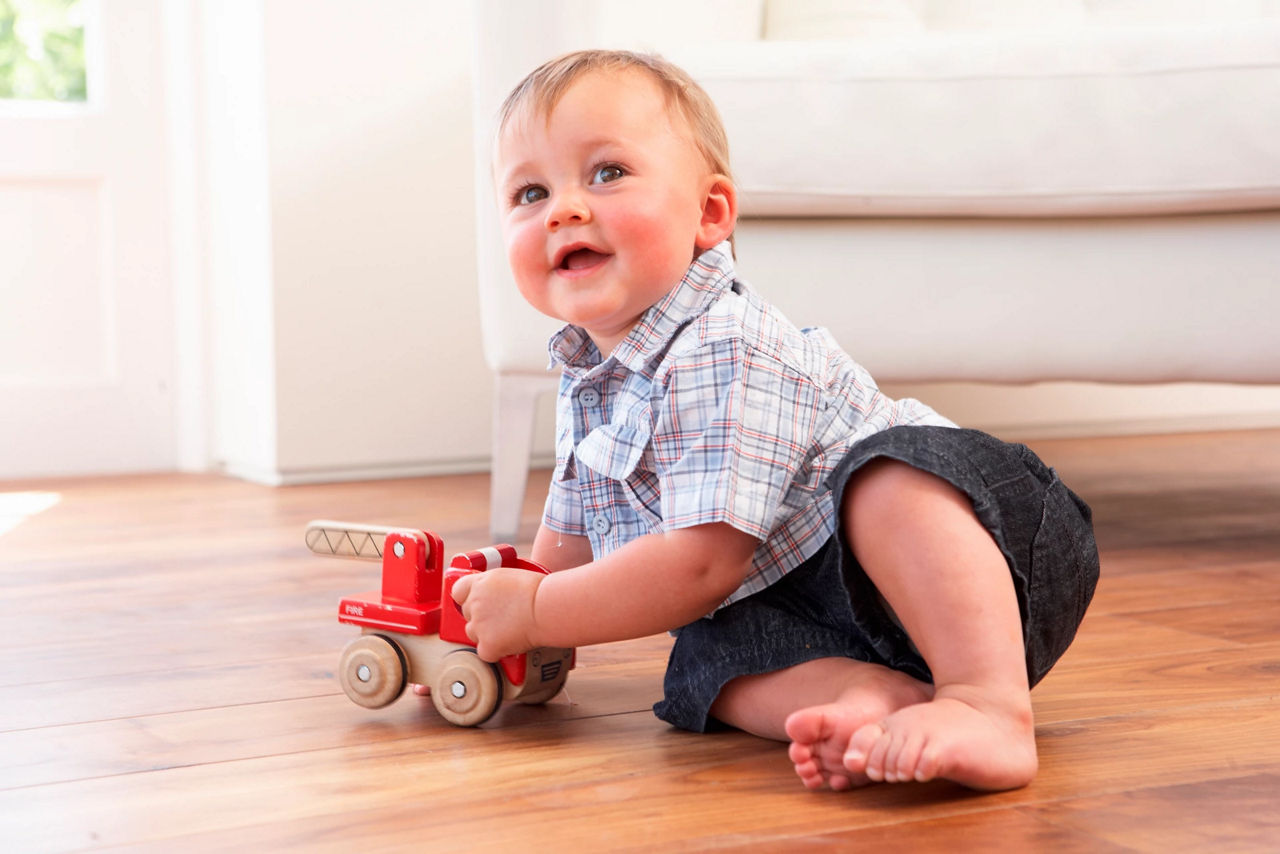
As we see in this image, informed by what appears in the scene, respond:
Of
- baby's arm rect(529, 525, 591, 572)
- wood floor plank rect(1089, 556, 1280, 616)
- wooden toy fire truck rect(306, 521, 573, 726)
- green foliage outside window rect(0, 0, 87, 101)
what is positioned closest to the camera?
wooden toy fire truck rect(306, 521, 573, 726)

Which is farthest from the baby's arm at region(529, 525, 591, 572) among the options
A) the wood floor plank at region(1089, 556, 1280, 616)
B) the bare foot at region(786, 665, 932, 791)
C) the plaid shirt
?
the wood floor plank at region(1089, 556, 1280, 616)

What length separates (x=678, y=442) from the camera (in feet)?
2.45

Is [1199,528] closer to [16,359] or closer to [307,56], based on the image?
[307,56]

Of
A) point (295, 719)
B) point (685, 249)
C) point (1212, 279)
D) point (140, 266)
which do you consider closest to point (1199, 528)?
point (1212, 279)

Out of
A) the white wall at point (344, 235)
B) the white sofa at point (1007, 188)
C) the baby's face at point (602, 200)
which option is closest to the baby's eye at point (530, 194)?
the baby's face at point (602, 200)

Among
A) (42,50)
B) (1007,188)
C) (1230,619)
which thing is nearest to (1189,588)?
(1230,619)

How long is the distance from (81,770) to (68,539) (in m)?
0.89

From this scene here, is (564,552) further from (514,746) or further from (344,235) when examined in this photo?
(344,235)

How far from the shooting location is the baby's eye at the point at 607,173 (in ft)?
2.58

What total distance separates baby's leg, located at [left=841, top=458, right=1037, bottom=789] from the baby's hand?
0.59 feet

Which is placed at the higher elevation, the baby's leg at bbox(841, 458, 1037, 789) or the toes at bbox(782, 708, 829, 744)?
the baby's leg at bbox(841, 458, 1037, 789)

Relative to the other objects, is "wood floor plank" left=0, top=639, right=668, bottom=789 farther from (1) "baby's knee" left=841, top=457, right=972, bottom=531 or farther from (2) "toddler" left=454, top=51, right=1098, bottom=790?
(1) "baby's knee" left=841, top=457, right=972, bottom=531

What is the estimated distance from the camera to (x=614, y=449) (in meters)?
0.78

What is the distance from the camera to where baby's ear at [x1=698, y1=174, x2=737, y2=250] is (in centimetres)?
83
